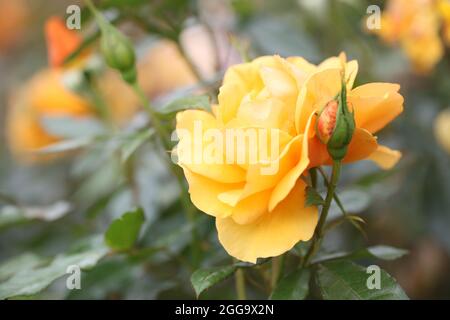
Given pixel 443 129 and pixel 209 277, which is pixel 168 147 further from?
pixel 443 129

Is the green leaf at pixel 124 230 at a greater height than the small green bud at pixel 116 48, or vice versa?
the small green bud at pixel 116 48

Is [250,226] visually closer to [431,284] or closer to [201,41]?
[431,284]

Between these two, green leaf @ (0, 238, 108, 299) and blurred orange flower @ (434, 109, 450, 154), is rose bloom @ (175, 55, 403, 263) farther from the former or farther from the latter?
blurred orange flower @ (434, 109, 450, 154)

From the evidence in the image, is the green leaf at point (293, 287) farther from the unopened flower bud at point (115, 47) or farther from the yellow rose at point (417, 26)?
the yellow rose at point (417, 26)

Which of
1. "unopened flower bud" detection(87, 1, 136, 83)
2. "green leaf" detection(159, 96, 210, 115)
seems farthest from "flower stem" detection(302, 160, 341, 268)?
"unopened flower bud" detection(87, 1, 136, 83)

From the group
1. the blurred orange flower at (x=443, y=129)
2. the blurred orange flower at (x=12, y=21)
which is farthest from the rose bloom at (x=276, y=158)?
the blurred orange flower at (x=12, y=21)

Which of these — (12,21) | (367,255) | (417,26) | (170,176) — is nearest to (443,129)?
(417,26)

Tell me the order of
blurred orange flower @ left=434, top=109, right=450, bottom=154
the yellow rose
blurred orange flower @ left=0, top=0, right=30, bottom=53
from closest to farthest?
the yellow rose
blurred orange flower @ left=434, top=109, right=450, bottom=154
blurred orange flower @ left=0, top=0, right=30, bottom=53
